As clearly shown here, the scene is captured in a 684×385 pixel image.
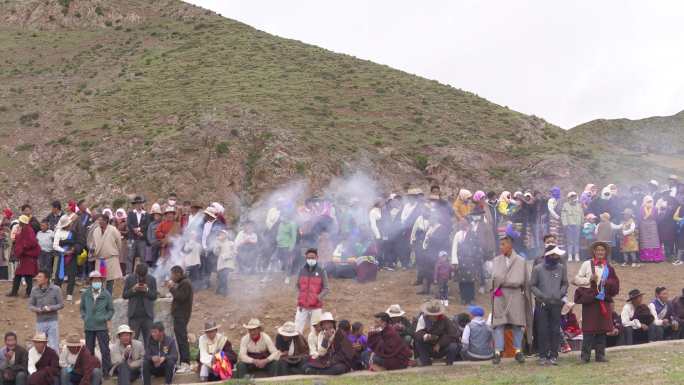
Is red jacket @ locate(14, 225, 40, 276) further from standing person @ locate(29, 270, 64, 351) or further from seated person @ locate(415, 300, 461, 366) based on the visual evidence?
seated person @ locate(415, 300, 461, 366)

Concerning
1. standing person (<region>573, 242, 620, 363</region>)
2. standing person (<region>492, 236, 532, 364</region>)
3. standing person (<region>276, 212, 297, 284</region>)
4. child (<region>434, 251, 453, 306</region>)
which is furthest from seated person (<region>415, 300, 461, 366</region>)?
standing person (<region>276, 212, 297, 284</region>)

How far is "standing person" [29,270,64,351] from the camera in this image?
14.7 metres

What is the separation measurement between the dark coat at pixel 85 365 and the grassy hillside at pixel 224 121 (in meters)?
23.0

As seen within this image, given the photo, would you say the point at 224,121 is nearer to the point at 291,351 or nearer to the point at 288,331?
the point at 288,331

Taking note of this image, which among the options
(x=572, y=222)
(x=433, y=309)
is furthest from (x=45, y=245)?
(x=572, y=222)

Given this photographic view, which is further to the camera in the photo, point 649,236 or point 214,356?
point 649,236

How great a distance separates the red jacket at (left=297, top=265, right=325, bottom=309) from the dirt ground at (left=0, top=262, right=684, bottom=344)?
8.11ft

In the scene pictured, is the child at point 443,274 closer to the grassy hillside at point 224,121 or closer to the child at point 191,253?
the child at point 191,253

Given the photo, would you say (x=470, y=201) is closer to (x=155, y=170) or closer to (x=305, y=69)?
(x=155, y=170)

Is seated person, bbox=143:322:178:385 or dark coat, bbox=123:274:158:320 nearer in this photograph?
seated person, bbox=143:322:178:385

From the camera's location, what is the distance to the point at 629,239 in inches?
861

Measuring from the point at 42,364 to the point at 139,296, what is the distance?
6.94 ft

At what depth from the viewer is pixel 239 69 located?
2015 inches

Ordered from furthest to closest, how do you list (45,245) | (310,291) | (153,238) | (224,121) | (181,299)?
(224,121) < (45,245) < (153,238) < (310,291) < (181,299)
